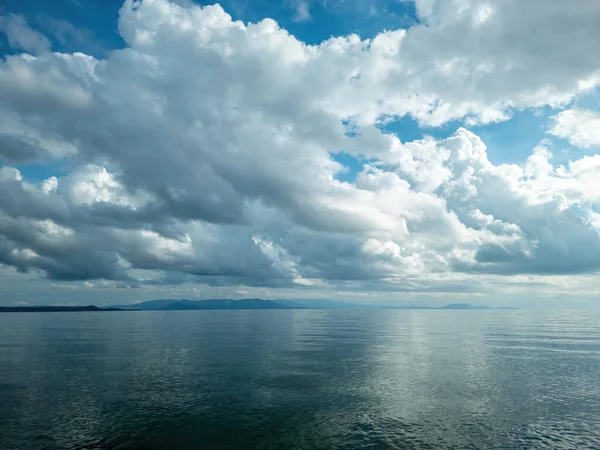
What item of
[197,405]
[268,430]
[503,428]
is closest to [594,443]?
[503,428]

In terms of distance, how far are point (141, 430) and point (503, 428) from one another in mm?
38700

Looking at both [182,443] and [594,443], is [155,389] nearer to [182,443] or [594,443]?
[182,443]

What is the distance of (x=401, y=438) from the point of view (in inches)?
1580

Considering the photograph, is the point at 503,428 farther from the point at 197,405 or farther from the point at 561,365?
the point at 561,365

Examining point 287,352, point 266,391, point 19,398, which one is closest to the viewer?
point 19,398

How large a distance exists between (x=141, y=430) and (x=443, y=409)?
35216 mm

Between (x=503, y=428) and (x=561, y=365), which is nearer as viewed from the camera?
(x=503, y=428)

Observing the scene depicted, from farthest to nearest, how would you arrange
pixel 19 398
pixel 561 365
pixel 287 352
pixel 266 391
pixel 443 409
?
pixel 287 352 → pixel 561 365 → pixel 266 391 → pixel 19 398 → pixel 443 409

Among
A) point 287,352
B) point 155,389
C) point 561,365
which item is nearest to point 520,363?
point 561,365

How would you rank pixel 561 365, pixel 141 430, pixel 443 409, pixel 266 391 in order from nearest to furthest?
1. pixel 141 430
2. pixel 443 409
3. pixel 266 391
4. pixel 561 365

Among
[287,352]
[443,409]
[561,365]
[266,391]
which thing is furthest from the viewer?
[287,352]

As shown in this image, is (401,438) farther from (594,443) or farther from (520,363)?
(520,363)

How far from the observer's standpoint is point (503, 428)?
143ft

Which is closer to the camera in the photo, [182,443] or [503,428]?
[182,443]
